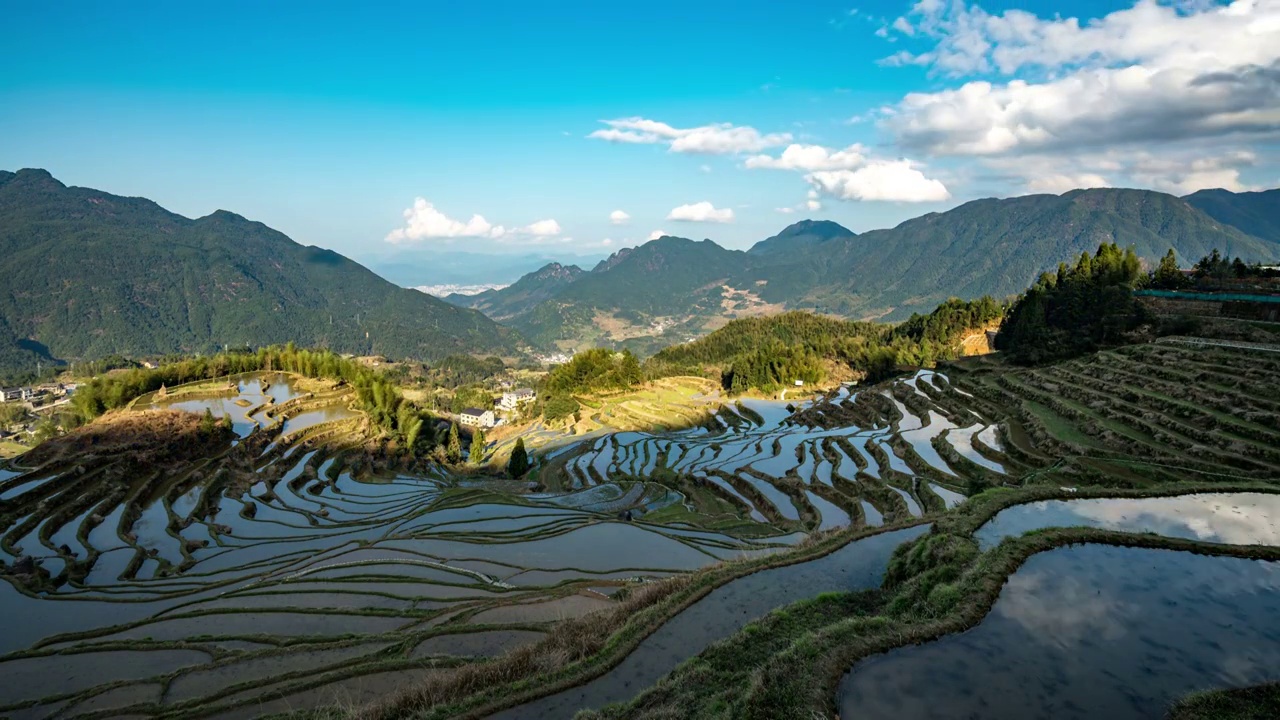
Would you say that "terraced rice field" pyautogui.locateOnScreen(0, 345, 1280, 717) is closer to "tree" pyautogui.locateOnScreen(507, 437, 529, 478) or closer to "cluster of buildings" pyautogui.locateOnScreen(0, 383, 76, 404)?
"tree" pyautogui.locateOnScreen(507, 437, 529, 478)

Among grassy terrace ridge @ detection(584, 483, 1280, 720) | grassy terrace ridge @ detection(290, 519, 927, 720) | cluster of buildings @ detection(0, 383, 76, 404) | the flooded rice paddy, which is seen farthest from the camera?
cluster of buildings @ detection(0, 383, 76, 404)

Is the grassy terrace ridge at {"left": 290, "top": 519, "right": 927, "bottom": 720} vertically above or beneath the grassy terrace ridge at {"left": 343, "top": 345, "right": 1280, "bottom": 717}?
beneath

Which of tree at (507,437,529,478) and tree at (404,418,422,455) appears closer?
tree at (507,437,529,478)

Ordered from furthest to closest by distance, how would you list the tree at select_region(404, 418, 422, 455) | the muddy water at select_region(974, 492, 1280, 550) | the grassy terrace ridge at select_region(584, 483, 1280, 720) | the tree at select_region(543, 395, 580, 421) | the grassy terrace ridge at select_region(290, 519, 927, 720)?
1. the tree at select_region(543, 395, 580, 421)
2. the tree at select_region(404, 418, 422, 455)
3. the muddy water at select_region(974, 492, 1280, 550)
4. the grassy terrace ridge at select_region(290, 519, 927, 720)
5. the grassy terrace ridge at select_region(584, 483, 1280, 720)

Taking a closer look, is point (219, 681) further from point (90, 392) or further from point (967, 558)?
point (90, 392)

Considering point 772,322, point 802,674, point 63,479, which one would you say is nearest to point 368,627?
point 802,674

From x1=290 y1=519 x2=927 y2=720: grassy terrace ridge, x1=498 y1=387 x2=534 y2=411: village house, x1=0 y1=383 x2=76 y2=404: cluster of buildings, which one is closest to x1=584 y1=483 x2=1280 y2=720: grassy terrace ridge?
x1=290 y1=519 x2=927 y2=720: grassy terrace ridge

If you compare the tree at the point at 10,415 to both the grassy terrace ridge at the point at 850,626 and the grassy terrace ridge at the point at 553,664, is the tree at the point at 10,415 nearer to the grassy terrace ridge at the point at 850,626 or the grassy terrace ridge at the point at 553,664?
the grassy terrace ridge at the point at 553,664

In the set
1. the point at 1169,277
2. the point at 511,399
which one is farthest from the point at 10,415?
the point at 1169,277
